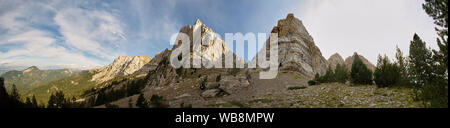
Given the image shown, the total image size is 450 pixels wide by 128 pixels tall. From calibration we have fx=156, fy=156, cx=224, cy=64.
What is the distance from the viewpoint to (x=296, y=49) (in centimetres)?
5769

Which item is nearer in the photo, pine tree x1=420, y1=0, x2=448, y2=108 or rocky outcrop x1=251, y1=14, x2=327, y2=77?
pine tree x1=420, y1=0, x2=448, y2=108

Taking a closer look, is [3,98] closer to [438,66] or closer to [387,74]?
[438,66]

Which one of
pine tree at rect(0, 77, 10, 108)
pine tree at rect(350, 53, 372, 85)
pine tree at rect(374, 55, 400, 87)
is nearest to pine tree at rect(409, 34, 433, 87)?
pine tree at rect(374, 55, 400, 87)

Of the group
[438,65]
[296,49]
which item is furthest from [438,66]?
[296,49]

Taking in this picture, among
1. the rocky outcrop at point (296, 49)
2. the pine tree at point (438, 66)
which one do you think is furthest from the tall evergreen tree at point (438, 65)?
the rocky outcrop at point (296, 49)

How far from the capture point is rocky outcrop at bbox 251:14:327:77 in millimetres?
53906

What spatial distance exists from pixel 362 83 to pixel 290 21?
5320cm

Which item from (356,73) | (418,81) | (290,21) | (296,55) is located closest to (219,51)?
(290,21)

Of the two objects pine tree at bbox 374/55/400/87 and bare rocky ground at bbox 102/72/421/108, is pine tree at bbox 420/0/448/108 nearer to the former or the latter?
bare rocky ground at bbox 102/72/421/108

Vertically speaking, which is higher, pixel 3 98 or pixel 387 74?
pixel 387 74

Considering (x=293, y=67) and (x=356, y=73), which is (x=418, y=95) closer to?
(x=356, y=73)
